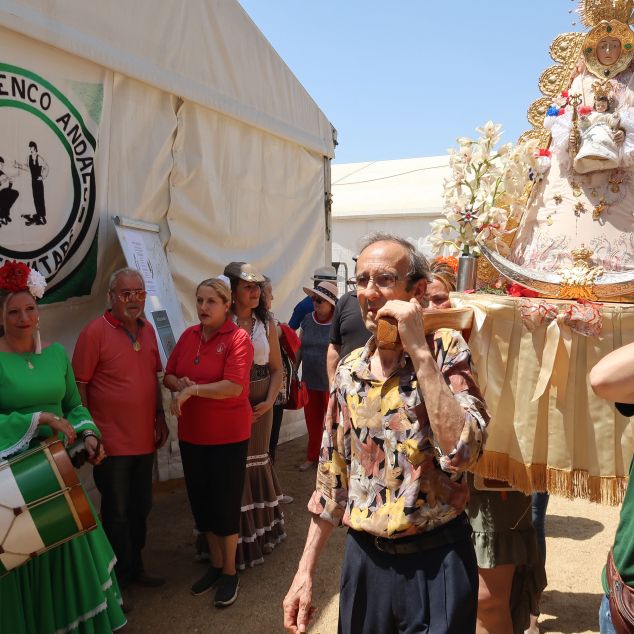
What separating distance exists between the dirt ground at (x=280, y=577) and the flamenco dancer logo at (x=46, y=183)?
1.95 metres

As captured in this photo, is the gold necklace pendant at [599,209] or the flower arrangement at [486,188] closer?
the gold necklace pendant at [599,209]

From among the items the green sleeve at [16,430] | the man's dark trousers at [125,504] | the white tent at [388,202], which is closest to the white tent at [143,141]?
the man's dark trousers at [125,504]

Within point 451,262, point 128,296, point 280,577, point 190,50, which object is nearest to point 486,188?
point 451,262

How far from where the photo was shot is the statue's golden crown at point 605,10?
→ 2523mm

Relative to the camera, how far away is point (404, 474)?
1751mm

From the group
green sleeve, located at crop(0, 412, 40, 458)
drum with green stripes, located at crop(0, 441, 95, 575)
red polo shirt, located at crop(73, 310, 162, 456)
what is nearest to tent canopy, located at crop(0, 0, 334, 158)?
red polo shirt, located at crop(73, 310, 162, 456)

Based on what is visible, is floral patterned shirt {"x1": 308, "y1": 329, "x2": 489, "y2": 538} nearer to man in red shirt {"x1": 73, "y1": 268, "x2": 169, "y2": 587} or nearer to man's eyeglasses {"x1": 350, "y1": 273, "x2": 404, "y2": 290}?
man's eyeglasses {"x1": 350, "y1": 273, "x2": 404, "y2": 290}

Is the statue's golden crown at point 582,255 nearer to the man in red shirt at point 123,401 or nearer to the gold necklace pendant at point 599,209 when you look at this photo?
the gold necklace pendant at point 599,209

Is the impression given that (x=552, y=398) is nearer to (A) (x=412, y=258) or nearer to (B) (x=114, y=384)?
(A) (x=412, y=258)

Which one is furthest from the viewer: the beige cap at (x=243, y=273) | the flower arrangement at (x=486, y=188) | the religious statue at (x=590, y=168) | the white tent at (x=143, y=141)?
the beige cap at (x=243, y=273)

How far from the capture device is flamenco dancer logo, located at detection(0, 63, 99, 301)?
141 inches

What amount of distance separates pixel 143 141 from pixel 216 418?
2.33 metres

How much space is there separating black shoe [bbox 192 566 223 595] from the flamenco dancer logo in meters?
2.01

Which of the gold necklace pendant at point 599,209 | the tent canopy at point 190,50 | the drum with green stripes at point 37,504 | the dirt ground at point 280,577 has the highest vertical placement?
the tent canopy at point 190,50
